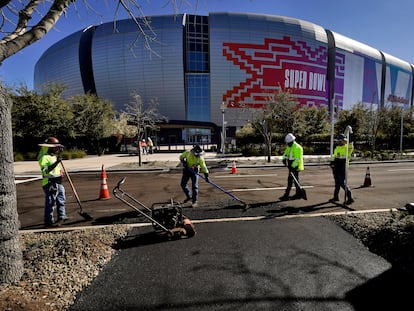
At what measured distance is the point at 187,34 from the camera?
A: 159ft

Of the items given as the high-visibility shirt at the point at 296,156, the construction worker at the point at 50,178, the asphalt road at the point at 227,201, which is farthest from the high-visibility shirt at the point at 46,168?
the high-visibility shirt at the point at 296,156

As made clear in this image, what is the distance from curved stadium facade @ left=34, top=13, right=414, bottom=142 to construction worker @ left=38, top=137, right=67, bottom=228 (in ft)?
130

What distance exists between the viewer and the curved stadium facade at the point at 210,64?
48469 millimetres

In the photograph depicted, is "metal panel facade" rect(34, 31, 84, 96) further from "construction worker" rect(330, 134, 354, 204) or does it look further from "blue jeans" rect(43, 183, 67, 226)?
"construction worker" rect(330, 134, 354, 204)

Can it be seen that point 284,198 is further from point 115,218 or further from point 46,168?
point 46,168

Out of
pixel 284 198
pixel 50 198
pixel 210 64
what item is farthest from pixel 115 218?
pixel 210 64

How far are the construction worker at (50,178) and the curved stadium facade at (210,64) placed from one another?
3970cm

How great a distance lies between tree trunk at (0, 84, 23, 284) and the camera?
2.34m

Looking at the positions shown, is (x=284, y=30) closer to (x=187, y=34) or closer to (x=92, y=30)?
(x=187, y=34)

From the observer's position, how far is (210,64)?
160 ft

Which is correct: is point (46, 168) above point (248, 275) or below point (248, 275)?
above

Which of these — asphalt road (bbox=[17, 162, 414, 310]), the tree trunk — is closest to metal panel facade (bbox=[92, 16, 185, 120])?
asphalt road (bbox=[17, 162, 414, 310])

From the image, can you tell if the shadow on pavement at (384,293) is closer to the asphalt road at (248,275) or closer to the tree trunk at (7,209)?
the asphalt road at (248,275)

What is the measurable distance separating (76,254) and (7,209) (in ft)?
3.62
